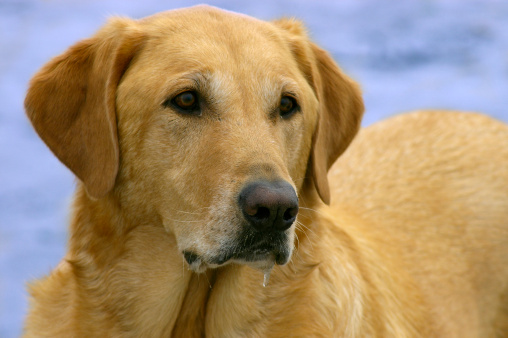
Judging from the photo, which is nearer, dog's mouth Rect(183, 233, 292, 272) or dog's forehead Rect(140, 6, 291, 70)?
dog's mouth Rect(183, 233, 292, 272)

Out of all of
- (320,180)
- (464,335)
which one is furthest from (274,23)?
(464,335)

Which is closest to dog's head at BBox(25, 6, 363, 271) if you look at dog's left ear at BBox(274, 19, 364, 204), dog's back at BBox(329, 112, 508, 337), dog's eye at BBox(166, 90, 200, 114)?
dog's eye at BBox(166, 90, 200, 114)

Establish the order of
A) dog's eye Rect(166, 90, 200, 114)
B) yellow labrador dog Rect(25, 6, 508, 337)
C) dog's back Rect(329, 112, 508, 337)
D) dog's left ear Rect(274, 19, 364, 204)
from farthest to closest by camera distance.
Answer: dog's back Rect(329, 112, 508, 337) < dog's left ear Rect(274, 19, 364, 204) < dog's eye Rect(166, 90, 200, 114) < yellow labrador dog Rect(25, 6, 508, 337)

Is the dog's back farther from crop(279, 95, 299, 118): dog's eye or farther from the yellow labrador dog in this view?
crop(279, 95, 299, 118): dog's eye

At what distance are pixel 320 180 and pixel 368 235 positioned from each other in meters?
0.76

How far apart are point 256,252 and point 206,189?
0.38m

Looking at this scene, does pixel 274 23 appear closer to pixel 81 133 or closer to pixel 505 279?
pixel 81 133

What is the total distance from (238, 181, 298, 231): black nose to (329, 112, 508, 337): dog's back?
5.14 ft

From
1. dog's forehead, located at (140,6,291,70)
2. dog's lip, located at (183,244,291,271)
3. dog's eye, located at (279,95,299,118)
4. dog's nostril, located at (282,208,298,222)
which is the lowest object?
dog's lip, located at (183,244,291,271)

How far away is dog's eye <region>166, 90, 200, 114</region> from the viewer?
3.71 m

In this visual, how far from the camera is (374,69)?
11.8 m

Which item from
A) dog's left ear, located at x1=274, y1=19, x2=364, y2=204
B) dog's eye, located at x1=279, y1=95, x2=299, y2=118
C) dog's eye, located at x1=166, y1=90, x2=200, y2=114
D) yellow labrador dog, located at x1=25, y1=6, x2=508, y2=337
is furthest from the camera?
dog's left ear, located at x1=274, y1=19, x2=364, y2=204

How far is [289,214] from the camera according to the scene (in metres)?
3.32

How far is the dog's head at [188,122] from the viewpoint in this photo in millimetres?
3443
